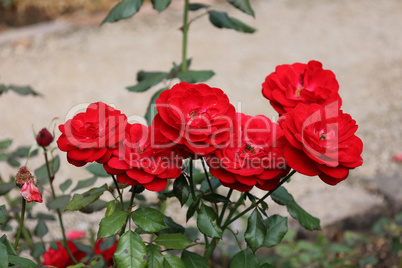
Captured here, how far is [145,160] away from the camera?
28.5 inches

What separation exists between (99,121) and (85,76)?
7.19 feet

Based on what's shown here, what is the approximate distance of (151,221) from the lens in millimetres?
751

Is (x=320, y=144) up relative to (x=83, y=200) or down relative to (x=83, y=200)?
up

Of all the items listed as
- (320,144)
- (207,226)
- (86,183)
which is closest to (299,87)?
(320,144)

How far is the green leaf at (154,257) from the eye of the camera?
768mm

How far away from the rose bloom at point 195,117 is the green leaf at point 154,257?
7.8 inches

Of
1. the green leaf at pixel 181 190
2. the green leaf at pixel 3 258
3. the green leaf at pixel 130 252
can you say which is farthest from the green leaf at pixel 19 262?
the green leaf at pixel 181 190

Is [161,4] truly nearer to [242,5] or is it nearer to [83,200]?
[242,5]

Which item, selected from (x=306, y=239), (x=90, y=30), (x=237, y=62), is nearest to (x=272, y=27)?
(x=237, y=62)

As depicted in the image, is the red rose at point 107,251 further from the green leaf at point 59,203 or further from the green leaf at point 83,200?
the green leaf at point 83,200

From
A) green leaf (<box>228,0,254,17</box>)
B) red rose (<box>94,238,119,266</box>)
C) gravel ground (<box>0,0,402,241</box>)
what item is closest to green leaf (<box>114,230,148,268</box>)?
red rose (<box>94,238,119,266</box>)

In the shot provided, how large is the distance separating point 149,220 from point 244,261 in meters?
0.21

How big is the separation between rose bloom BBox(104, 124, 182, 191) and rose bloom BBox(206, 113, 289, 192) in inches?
2.4

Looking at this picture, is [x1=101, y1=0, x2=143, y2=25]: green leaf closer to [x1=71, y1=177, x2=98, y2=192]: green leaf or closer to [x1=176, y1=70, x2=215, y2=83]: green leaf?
[x1=176, y1=70, x2=215, y2=83]: green leaf
